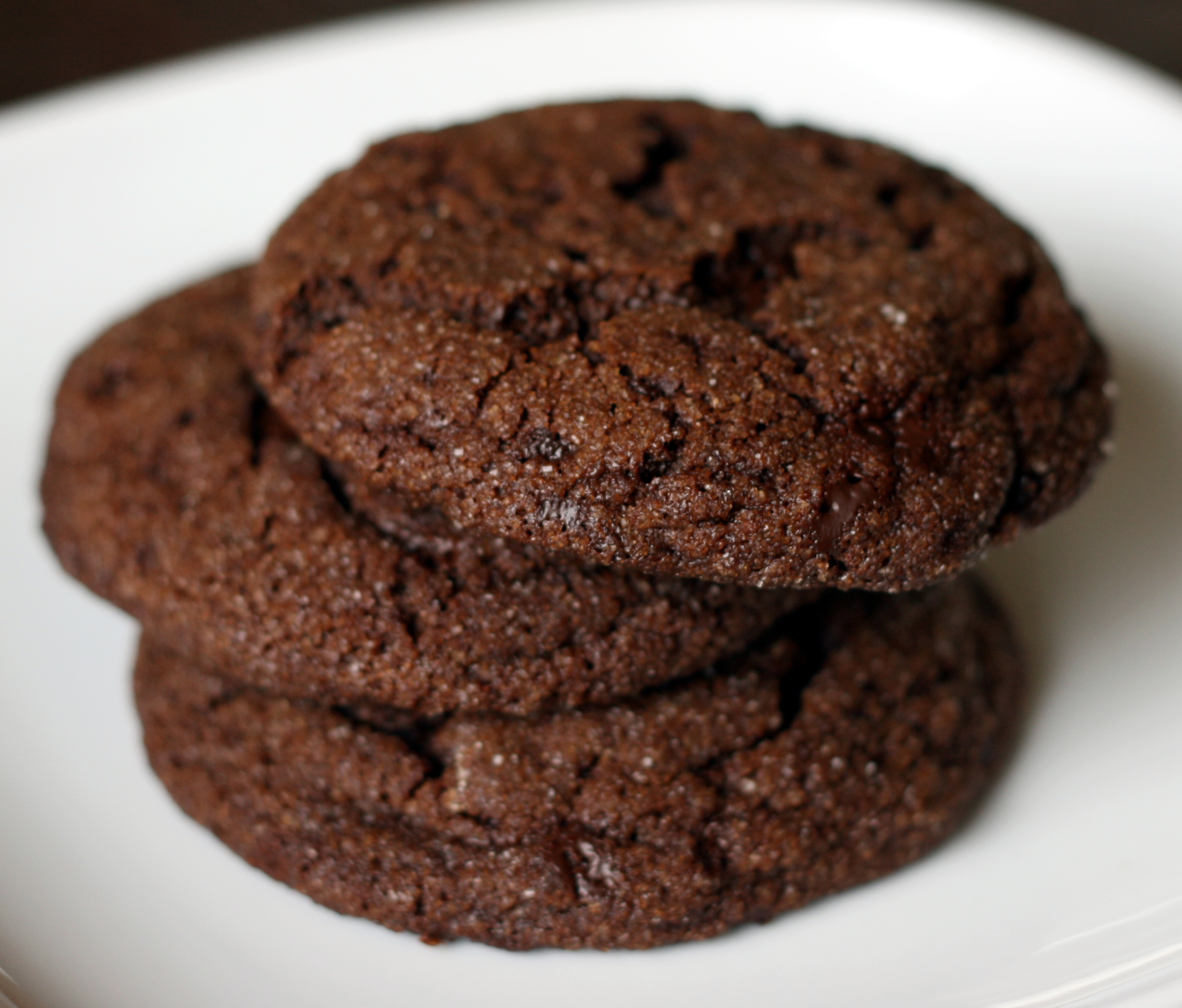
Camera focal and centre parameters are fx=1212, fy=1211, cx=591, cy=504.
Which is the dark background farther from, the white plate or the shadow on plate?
the shadow on plate

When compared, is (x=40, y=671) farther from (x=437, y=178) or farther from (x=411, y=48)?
(x=411, y=48)

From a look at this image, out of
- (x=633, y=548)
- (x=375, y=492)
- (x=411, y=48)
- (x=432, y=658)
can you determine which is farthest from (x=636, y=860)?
(x=411, y=48)

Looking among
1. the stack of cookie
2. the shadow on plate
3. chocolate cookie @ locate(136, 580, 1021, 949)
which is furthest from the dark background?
chocolate cookie @ locate(136, 580, 1021, 949)

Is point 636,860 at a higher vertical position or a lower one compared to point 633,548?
lower

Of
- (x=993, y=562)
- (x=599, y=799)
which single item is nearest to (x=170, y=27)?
(x=993, y=562)

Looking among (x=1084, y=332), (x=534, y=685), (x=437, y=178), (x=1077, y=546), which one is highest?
(x=437, y=178)

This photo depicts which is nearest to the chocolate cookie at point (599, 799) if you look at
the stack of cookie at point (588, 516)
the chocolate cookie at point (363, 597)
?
the stack of cookie at point (588, 516)

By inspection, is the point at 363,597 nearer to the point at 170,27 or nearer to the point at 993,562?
the point at 993,562
